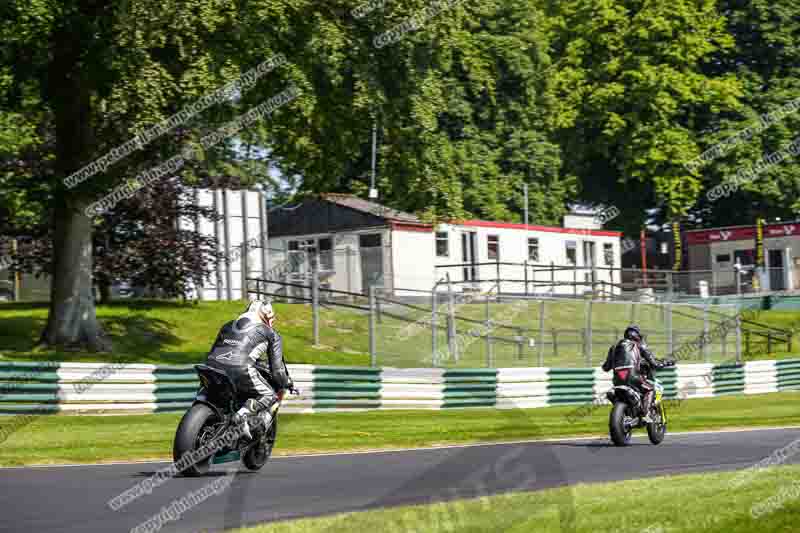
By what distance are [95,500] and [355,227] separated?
30.6 meters

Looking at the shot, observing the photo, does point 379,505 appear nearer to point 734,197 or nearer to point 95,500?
point 95,500

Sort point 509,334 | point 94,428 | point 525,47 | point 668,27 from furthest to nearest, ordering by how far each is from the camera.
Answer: point 668,27
point 525,47
point 509,334
point 94,428

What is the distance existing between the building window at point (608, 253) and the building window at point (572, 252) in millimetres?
2184

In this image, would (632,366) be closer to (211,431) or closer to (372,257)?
(211,431)

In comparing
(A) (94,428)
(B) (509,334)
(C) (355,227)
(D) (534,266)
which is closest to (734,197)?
(D) (534,266)

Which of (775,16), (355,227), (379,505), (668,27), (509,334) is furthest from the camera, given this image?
(775,16)

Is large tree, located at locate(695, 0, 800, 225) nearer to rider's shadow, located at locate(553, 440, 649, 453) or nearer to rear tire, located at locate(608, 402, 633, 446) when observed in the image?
rider's shadow, located at locate(553, 440, 649, 453)

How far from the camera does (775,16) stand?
59.8m

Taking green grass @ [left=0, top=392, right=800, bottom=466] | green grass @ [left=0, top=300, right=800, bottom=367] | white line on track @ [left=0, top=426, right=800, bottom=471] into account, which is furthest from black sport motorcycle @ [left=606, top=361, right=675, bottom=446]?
green grass @ [left=0, top=300, right=800, bottom=367]

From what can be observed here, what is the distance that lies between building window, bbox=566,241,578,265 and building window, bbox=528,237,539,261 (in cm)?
258

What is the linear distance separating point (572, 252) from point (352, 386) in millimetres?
26779

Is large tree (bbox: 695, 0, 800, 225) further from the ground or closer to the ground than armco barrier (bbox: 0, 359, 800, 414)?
further from the ground

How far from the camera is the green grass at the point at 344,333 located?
26447 mm

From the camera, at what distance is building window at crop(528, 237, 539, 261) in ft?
149
